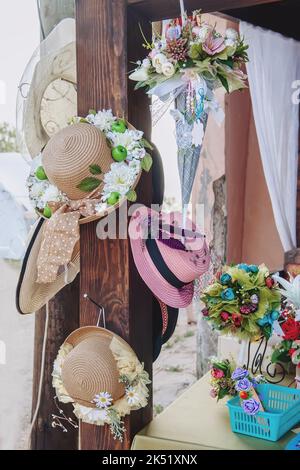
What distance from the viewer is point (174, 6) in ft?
7.02

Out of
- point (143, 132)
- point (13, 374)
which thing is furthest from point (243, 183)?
point (143, 132)

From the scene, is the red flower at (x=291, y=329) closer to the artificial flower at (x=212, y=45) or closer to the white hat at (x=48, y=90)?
the artificial flower at (x=212, y=45)

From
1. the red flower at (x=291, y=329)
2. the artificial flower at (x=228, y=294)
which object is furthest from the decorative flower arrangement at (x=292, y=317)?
the artificial flower at (x=228, y=294)

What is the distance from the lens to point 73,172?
6.85 feet

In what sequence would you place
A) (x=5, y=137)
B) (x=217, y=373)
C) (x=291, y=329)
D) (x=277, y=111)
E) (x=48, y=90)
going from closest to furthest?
1. (x=217, y=373)
2. (x=291, y=329)
3. (x=48, y=90)
4. (x=5, y=137)
5. (x=277, y=111)

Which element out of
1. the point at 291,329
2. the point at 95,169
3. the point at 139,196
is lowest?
the point at 291,329

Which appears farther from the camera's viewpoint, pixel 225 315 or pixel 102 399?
pixel 225 315

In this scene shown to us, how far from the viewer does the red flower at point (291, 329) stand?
2426mm

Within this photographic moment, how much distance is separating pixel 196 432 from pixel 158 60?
1.28 m

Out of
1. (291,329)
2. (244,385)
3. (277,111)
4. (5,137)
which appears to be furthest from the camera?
→ (277,111)

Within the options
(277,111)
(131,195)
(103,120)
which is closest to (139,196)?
(131,195)

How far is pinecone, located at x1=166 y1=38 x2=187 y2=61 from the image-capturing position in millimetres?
1993

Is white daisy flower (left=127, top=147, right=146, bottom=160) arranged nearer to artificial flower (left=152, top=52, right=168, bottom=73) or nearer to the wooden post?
the wooden post

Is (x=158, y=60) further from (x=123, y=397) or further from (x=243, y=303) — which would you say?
(x=123, y=397)
